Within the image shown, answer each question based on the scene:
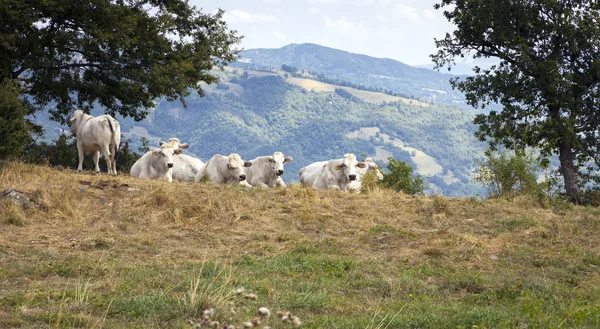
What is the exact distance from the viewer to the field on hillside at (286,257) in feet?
25.7

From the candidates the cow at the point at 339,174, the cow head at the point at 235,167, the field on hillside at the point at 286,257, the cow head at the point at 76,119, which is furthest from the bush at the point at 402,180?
the cow head at the point at 76,119

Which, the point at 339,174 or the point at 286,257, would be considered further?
the point at 339,174

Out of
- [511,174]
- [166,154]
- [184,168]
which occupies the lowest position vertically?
[184,168]

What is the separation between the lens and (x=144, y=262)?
1084cm

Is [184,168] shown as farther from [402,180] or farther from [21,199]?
[21,199]

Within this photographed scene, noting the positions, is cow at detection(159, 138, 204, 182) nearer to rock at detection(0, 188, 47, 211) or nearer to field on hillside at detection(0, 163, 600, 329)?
field on hillside at detection(0, 163, 600, 329)

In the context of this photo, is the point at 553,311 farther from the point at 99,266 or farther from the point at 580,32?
the point at 580,32

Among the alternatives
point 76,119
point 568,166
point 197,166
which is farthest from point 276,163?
point 568,166

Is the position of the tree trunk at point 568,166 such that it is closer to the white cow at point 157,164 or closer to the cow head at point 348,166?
the cow head at point 348,166

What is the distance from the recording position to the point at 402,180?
22.7 metres

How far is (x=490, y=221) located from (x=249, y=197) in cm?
492

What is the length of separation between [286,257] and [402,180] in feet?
39.1

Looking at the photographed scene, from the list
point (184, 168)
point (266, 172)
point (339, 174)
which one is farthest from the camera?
point (184, 168)

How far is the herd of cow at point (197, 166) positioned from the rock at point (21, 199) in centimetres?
698
